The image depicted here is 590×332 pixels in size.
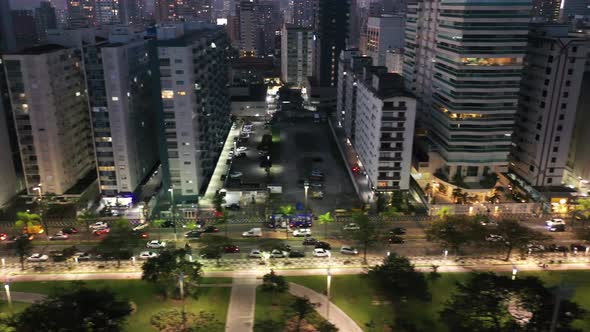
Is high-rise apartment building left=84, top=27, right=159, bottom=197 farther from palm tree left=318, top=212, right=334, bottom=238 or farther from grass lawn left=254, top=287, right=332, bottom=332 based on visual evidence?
grass lawn left=254, top=287, right=332, bottom=332

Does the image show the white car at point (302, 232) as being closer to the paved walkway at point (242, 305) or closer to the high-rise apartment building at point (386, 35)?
the paved walkway at point (242, 305)

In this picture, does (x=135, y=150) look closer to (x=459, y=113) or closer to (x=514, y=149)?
(x=459, y=113)

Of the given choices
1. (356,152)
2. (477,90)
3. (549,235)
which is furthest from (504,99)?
(356,152)

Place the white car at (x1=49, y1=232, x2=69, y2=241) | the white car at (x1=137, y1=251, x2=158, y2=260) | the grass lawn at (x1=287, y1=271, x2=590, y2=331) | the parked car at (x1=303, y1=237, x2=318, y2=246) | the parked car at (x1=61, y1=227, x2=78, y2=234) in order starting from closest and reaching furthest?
the grass lawn at (x1=287, y1=271, x2=590, y2=331)
the white car at (x1=137, y1=251, x2=158, y2=260)
the parked car at (x1=303, y1=237, x2=318, y2=246)
the white car at (x1=49, y1=232, x2=69, y2=241)
the parked car at (x1=61, y1=227, x2=78, y2=234)

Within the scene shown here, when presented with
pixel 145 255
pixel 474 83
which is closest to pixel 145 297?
pixel 145 255

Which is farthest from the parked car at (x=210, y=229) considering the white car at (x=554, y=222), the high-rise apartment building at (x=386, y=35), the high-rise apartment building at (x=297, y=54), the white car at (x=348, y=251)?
the high-rise apartment building at (x=297, y=54)

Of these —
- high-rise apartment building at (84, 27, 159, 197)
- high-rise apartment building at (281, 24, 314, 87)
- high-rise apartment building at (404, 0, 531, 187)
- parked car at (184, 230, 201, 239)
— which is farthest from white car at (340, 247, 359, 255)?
high-rise apartment building at (281, 24, 314, 87)

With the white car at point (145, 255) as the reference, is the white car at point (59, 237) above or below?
below
